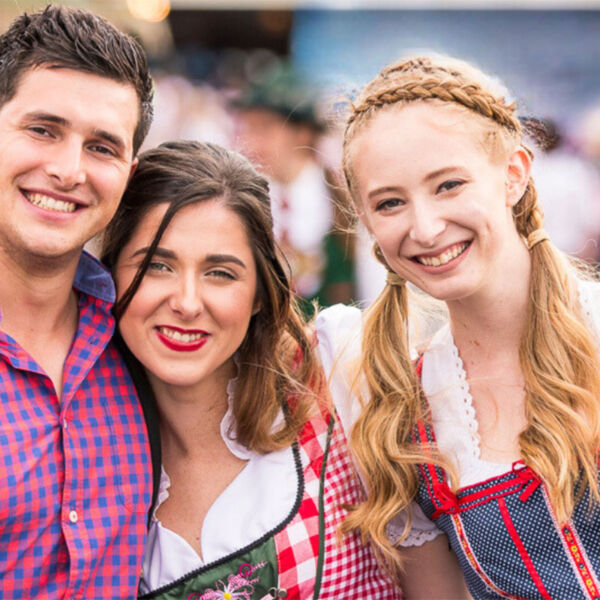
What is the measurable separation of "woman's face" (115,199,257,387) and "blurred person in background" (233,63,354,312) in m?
2.21

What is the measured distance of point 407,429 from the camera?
1717 mm

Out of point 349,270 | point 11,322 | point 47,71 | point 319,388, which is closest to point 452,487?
point 319,388

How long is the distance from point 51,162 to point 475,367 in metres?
1.04

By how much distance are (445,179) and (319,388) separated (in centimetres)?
63

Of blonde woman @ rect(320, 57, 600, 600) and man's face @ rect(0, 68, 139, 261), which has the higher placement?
man's face @ rect(0, 68, 139, 261)

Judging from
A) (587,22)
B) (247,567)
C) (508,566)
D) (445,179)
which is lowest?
(508,566)

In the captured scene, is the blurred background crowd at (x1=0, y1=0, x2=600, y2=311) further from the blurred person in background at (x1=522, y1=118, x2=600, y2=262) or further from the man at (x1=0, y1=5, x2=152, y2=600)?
the man at (x1=0, y1=5, x2=152, y2=600)

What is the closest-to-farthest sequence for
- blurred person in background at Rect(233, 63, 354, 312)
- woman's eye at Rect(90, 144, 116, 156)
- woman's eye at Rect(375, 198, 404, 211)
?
1. woman's eye at Rect(375, 198, 404, 211)
2. woman's eye at Rect(90, 144, 116, 156)
3. blurred person in background at Rect(233, 63, 354, 312)

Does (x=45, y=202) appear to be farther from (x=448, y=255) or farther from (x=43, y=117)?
(x=448, y=255)

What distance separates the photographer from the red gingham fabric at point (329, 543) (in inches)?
65.8

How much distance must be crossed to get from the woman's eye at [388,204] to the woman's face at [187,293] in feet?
1.19

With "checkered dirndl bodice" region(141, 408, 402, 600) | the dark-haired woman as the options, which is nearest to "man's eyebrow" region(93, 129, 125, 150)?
the dark-haired woman

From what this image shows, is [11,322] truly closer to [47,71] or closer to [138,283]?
[138,283]

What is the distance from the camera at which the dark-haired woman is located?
65.7 inches
